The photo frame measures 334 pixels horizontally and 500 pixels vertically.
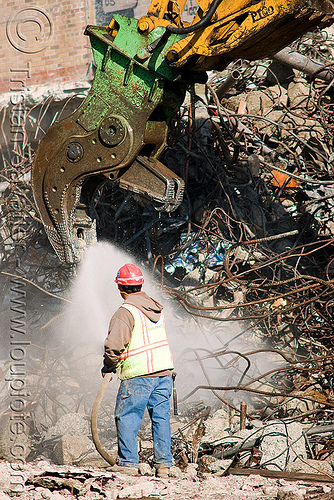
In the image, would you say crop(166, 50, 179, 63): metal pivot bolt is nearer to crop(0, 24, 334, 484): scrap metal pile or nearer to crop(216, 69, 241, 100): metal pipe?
crop(0, 24, 334, 484): scrap metal pile

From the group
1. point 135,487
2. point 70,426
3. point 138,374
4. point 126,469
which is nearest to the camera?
point 135,487

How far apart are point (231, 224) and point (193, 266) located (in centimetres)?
77

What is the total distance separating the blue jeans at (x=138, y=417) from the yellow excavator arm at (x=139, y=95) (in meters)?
1.85

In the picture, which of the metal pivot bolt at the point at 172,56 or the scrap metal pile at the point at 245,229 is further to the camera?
the scrap metal pile at the point at 245,229

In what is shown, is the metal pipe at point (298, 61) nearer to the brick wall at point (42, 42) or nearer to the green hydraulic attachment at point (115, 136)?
the green hydraulic attachment at point (115, 136)

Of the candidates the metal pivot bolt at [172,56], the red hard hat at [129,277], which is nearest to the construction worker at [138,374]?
the red hard hat at [129,277]

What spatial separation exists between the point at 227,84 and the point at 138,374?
15.5 feet

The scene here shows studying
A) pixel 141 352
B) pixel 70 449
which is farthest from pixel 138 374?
pixel 70 449

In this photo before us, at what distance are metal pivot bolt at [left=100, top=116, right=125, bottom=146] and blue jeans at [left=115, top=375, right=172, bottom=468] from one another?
2.25 m

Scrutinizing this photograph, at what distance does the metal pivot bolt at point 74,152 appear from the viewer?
199 inches

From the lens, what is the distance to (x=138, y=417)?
393 cm

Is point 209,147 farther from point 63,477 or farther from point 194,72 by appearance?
point 63,477

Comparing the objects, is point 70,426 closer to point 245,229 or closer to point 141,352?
point 141,352

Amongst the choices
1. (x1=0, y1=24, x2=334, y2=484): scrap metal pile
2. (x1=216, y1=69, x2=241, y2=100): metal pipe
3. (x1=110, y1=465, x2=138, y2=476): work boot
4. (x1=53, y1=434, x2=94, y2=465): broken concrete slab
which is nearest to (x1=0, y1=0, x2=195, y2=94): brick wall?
(x1=0, y1=24, x2=334, y2=484): scrap metal pile
